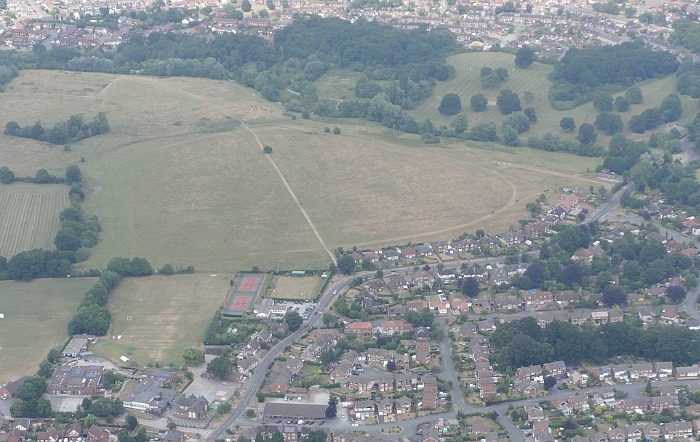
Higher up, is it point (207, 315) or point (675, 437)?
point (675, 437)

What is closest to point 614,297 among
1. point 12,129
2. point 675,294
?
point 675,294

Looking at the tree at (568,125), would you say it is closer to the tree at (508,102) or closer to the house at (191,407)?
the tree at (508,102)

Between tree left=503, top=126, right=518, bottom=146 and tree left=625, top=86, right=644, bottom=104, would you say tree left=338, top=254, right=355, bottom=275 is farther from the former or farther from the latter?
tree left=625, top=86, right=644, bottom=104

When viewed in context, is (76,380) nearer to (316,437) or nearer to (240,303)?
(240,303)

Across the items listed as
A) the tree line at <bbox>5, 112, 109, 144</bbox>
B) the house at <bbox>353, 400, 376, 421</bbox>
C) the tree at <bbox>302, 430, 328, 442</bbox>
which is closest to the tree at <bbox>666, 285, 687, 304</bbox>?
the house at <bbox>353, 400, 376, 421</bbox>

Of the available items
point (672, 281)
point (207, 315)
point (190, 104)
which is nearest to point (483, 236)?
point (672, 281)

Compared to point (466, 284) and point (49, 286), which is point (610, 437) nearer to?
point (466, 284)

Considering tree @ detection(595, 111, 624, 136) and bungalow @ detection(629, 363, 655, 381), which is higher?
bungalow @ detection(629, 363, 655, 381)
